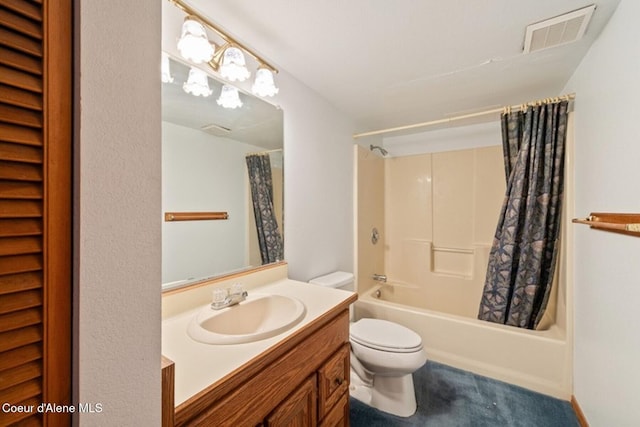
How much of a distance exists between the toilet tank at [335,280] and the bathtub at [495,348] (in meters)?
0.40

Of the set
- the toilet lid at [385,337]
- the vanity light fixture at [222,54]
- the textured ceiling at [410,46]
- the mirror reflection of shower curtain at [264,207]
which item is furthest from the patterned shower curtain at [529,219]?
the vanity light fixture at [222,54]

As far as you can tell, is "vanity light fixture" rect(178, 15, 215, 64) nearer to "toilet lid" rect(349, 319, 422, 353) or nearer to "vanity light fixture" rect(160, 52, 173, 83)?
"vanity light fixture" rect(160, 52, 173, 83)

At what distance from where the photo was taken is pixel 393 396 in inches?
60.5

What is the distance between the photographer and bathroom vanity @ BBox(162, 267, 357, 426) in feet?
1.99

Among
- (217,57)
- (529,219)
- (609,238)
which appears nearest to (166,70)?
(217,57)

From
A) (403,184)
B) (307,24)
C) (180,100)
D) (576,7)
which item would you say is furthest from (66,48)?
(403,184)

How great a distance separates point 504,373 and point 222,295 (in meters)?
1.97

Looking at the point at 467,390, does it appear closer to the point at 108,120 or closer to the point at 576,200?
the point at 576,200

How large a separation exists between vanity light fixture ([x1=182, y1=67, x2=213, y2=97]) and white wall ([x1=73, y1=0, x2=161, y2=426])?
82cm

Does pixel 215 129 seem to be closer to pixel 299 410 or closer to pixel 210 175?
pixel 210 175

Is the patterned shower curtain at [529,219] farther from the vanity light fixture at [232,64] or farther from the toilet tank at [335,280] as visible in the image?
the vanity light fixture at [232,64]

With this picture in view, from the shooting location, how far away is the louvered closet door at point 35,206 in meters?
0.33

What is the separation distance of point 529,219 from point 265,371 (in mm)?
1998

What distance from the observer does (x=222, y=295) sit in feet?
3.62
